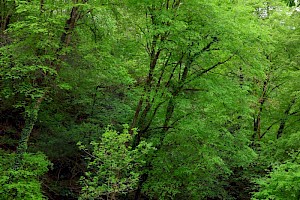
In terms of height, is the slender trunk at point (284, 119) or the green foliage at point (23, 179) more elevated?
the slender trunk at point (284, 119)

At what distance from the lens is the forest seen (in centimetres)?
942

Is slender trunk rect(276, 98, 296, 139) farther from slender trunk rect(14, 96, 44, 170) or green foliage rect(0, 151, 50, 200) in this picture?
slender trunk rect(14, 96, 44, 170)

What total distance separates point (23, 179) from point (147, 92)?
479 cm

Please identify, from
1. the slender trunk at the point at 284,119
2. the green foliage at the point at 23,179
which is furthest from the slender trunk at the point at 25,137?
the slender trunk at the point at 284,119

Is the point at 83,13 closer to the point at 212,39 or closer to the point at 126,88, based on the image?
the point at 126,88

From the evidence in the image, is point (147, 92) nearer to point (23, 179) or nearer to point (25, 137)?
point (25, 137)

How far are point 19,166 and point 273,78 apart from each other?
1150 centimetres

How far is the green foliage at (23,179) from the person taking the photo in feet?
30.1

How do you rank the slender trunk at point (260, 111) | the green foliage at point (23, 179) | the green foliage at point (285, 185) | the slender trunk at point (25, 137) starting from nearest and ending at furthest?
1. the green foliage at point (285, 185)
2. the green foliage at point (23, 179)
3. the slender trunk at point (25, 137)
4. the slender trunk at point (260, 111)

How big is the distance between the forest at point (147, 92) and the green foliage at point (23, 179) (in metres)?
0.04

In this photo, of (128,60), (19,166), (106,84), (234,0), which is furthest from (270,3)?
(19,166)

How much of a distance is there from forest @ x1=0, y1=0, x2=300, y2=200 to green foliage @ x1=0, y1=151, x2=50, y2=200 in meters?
0.04

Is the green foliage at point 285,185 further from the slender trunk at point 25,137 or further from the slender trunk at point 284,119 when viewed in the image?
the slender trunk at point 25,137

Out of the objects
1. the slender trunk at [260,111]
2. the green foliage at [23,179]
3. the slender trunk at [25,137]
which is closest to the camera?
the green foliage at [23,179]
